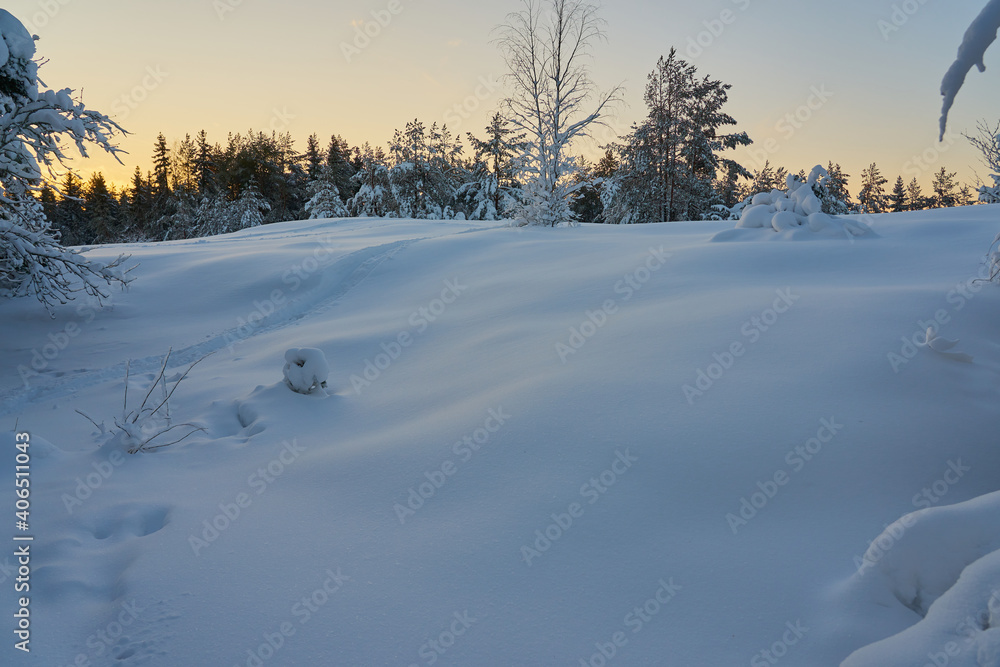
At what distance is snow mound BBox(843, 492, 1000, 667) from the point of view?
4.71 ft

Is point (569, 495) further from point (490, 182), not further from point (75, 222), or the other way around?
point (75, 222)

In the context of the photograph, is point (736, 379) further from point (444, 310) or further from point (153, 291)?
point (153, 291)

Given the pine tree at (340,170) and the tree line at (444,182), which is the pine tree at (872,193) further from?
the pine tree at (340,170)

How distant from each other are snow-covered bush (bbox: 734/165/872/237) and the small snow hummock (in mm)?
6014

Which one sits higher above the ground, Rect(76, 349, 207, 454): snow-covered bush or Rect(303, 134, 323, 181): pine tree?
Rect(303, 134, 323, 181): pine tree

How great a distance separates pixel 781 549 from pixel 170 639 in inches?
88.6

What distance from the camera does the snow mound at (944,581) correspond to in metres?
1.43

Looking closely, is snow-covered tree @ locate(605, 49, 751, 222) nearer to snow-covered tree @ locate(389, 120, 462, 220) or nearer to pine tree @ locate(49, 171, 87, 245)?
snow-covered tree @ locate(389, 120, 462, 220)

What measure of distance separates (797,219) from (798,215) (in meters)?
0.15

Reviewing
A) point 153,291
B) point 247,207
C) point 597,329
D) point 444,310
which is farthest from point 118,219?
point 597,329

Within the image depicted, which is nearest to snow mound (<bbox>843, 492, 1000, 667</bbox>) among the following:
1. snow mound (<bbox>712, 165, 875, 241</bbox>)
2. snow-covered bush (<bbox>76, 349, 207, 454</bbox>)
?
snow-covered bush (<bbox>76, 349, 207, 454</bbox>)

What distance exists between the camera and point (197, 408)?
4.05m

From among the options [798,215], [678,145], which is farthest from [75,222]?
[798,215]

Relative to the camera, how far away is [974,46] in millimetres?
→ 1426
